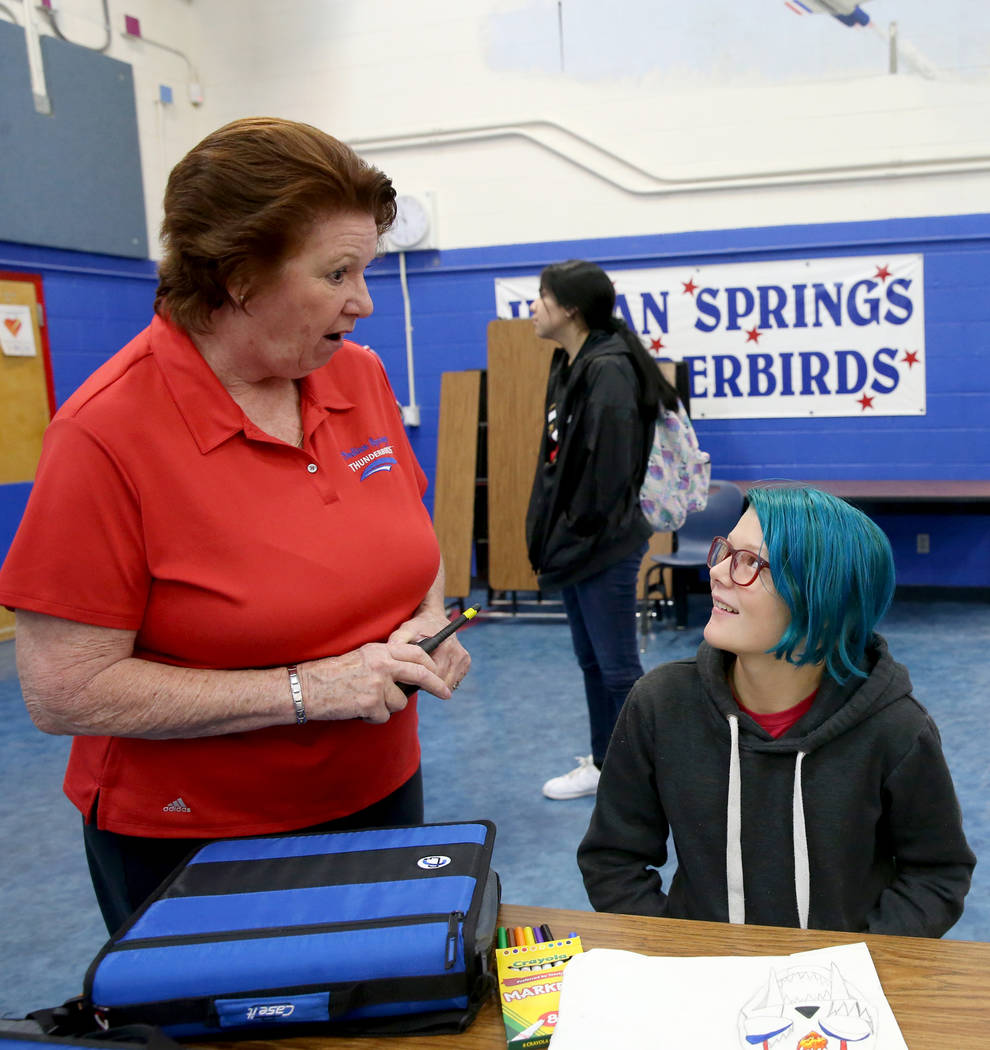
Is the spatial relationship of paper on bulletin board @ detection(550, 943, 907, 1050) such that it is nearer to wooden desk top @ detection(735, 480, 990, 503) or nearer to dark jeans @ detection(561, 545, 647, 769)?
dark jeans @ detection(561, 545, 647, 769)

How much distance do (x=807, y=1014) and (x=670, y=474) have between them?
2.23 meters

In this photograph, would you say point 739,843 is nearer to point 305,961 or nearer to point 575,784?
point 305,961

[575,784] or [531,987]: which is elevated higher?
[531,987]

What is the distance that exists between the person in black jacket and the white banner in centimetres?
271

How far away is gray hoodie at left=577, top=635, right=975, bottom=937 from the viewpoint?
1.30m

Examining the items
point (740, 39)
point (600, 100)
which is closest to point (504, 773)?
point (600, 100)

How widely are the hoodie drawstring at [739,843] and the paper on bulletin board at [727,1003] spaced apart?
0.33m

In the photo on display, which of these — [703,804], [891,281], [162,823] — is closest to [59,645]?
[162,823]

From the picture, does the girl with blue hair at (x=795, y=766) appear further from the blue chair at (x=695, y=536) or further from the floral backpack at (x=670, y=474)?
the blue chair at (x=695, y=536)

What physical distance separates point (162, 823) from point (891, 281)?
5.45 m

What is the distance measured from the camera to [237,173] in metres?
1.12

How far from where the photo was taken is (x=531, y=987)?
37.1 inches

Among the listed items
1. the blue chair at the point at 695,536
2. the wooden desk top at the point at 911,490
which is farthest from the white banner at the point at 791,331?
the blue chair at the point at 695,536

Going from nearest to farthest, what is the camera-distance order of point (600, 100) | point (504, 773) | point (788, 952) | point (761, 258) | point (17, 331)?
1. point (788, 952)
2. point (504, 773)
3. point (17, 331)
4. point (761, 258)
5. point (600, 100)
